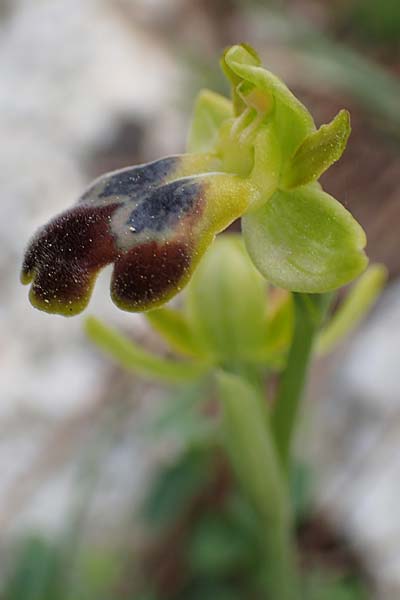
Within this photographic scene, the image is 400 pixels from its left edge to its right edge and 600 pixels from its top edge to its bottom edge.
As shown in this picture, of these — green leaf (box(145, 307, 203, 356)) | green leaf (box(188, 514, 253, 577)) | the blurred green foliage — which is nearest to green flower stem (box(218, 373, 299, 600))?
green leaf (box(145, 307, 203, 356))

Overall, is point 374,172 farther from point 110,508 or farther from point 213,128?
point 213,128

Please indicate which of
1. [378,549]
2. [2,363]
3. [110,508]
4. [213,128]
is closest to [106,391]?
→ [2,363]

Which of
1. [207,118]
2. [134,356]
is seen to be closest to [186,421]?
[134,356]

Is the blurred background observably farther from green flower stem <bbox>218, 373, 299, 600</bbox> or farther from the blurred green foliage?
green flower stem <bbox>218, 373, 299, 600</bbox>

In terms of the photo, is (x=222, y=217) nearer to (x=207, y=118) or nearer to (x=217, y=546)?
(x=207, y=118)

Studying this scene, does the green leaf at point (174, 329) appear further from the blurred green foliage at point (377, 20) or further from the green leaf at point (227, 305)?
the blurred green foliage at point (377, 20)

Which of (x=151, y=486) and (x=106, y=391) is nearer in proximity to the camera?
(x=151, y=486)

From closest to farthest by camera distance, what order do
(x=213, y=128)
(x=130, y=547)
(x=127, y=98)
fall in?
1. (x=213, y=128)
2. (x=130, y=547)
3. (x=127, y=98)
